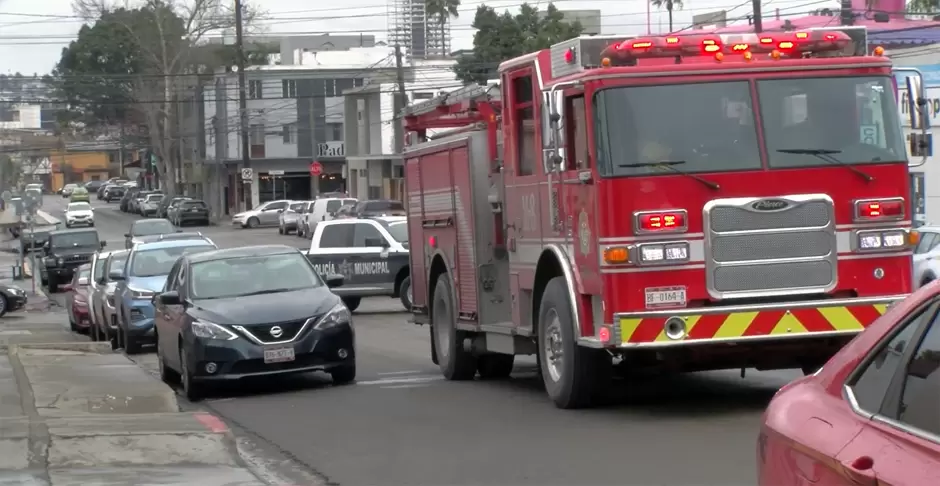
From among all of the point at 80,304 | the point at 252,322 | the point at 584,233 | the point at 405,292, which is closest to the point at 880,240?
the point at 584,233

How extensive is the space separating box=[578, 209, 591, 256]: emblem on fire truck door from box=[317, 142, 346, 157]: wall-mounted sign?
7481 cm

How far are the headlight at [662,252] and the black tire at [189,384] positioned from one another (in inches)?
232

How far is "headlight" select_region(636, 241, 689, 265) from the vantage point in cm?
1102

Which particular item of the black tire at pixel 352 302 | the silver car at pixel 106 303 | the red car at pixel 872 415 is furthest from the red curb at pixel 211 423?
the black tire at pixel 352 302

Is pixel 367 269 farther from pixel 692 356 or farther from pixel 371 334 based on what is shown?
pixel 692 356

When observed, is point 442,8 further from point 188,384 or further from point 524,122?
point 524,122

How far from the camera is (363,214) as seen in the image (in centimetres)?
5106

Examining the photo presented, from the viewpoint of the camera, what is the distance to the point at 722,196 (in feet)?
36.5

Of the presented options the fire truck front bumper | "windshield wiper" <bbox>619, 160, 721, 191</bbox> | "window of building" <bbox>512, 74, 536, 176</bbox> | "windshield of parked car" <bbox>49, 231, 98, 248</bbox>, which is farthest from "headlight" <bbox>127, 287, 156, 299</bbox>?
"windshield of parked car" <bbox>49, 231, 98, 248</bbox>

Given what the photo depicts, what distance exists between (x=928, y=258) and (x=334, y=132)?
6602 centimetres

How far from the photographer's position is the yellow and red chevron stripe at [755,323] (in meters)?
11.0

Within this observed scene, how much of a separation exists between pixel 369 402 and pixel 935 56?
2489 centimetres

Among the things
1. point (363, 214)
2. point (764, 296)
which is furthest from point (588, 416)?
point (363, 214)

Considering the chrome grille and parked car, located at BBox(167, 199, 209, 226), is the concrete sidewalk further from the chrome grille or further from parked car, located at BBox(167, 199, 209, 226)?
parked car, located at BBox(167, 199, 209, 226)
